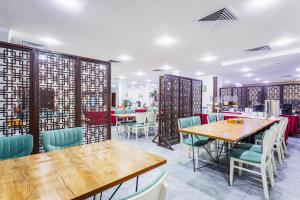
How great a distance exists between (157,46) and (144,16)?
5.40ft

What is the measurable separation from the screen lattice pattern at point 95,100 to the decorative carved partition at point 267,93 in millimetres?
6710

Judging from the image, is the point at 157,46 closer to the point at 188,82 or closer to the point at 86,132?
the point at 188,82

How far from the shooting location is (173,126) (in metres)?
4.98

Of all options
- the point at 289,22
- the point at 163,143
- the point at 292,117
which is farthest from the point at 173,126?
the point at 292,117

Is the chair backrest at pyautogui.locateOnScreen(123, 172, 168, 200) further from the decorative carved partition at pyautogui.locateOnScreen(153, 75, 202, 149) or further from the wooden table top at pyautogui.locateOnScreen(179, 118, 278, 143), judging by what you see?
the decorative carved partition at pyautogui.locateOnScreen(153, 75, 202, 149)

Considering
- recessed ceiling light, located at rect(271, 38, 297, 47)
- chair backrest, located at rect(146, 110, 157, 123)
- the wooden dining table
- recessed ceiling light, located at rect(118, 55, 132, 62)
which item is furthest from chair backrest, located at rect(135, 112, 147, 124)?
recessed ceiling light, located at rect(271, 38, 297, 47)

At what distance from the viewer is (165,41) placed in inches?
163

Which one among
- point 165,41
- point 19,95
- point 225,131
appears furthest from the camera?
point 165,41

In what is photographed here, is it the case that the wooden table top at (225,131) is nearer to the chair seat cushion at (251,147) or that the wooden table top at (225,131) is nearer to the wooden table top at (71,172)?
the chair seat cushion at (251,147)

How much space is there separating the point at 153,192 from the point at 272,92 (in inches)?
324

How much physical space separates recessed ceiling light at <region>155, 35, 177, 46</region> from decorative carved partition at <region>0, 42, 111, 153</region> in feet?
5.08

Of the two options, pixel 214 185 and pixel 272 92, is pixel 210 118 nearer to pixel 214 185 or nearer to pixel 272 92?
pixel 214 185

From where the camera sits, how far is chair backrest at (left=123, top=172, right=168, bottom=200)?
730 millimetres

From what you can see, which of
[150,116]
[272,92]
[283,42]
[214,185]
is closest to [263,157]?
[214,185]
